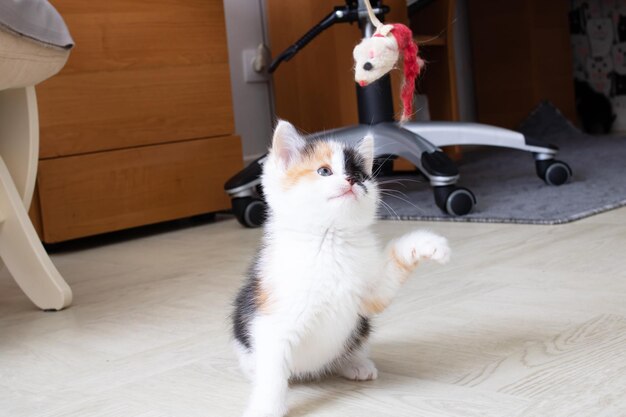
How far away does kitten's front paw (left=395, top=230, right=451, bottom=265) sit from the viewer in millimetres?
826

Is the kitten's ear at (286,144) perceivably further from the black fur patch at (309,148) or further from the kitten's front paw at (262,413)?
the kitten's front paw at (262,413)

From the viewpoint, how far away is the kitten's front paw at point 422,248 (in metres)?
0.83

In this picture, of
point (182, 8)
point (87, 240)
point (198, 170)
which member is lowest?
point (87, 240)

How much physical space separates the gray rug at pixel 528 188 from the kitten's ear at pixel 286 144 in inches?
36.8

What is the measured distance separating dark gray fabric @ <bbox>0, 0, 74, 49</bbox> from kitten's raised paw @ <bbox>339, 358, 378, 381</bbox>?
723mm

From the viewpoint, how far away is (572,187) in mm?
2113

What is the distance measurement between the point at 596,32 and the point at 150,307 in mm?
3009

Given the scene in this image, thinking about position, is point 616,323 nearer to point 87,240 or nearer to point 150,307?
point 150,307

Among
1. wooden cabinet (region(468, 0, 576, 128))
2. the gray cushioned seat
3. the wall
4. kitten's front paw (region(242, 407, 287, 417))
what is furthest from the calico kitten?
wooden cabinet (region(468, 0, 576, 128))

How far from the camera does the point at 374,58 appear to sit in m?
0.92

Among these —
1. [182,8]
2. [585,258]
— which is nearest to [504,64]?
[182,8]

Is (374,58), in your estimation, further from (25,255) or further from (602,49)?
(602,49)

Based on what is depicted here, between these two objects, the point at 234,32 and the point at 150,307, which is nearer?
the point at 150,307

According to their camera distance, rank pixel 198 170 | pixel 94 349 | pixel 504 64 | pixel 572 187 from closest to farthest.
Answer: pixel 94 349 → pixel 572 187 → pixel 198 170 → pixel 504 64
